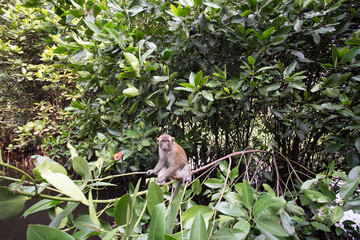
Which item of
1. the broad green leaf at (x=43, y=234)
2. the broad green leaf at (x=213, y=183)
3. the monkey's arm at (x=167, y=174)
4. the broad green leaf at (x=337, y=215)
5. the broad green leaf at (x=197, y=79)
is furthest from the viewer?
the monkey's arm at (x=167, y=174)

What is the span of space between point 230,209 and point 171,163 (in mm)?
655

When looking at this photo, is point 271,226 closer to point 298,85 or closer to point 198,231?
point 198,231

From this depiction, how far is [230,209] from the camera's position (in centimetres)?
67

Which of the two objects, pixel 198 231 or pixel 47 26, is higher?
pixel 47 26

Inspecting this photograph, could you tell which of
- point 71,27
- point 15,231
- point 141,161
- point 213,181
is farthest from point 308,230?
point 15,231

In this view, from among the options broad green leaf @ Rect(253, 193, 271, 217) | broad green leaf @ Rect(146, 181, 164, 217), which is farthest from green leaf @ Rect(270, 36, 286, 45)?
broad green leaf @ Rect(146, 181, 164, 217)

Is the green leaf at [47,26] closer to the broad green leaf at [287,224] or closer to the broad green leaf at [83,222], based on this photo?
the broad green leaf at [83,222]

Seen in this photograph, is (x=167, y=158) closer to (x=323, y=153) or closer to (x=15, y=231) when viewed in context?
(x=323, y=153)

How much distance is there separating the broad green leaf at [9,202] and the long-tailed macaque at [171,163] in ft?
2.85

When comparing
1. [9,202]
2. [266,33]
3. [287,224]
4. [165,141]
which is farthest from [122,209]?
[266,33]

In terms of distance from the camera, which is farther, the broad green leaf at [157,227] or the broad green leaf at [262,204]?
the broad green leaf at [262,204]

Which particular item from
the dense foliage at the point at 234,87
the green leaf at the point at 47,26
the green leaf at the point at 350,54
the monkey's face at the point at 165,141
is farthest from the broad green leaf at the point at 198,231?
the green leaf at the point at 47,26

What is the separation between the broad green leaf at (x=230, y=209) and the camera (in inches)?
25.4

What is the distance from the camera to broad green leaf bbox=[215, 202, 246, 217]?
2.12 feet
